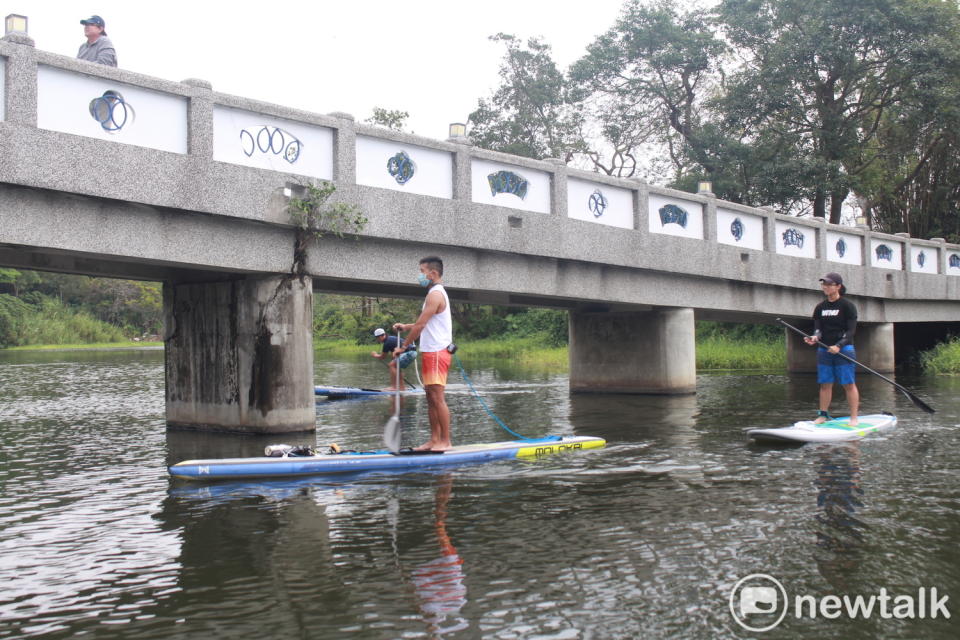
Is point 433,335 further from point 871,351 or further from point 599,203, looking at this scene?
point 871,351

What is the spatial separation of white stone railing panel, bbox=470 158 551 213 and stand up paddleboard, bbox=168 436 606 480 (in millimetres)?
5997

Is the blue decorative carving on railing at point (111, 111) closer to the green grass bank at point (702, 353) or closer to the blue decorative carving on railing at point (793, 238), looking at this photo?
the blue decorative carving on railing at point (793, 238)

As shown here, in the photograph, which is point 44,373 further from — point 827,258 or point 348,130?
point 827,258

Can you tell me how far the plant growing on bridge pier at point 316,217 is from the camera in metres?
12.6

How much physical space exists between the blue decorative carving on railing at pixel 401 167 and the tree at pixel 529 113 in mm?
34041

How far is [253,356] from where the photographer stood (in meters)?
12.7

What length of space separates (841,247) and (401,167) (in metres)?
14.9

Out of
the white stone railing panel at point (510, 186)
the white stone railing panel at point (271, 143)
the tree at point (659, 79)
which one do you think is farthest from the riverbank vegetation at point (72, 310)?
the white stone railing panel at point (271, 143)

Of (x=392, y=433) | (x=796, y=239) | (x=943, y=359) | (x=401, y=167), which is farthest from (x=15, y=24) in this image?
(x=943, y=359)

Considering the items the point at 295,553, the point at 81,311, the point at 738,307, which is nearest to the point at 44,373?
the point at 738,307

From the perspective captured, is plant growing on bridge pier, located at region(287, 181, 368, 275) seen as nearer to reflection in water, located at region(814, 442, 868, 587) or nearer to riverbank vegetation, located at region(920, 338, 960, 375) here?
reflection in water, located at region(814, 442, 868, 587)

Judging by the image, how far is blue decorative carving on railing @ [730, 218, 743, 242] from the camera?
20.7 metres

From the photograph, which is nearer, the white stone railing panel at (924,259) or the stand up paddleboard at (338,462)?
A: the stand up paddleboard at (338,462)

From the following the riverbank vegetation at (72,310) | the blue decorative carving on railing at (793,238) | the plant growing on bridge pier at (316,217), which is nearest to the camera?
the plant growing on bridge pier at (316,217)
